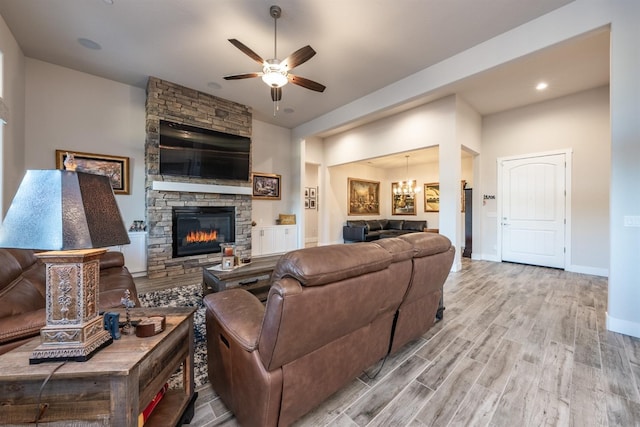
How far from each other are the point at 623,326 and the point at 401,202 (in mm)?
6887

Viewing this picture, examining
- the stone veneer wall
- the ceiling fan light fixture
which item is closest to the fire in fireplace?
the stone veneer wall

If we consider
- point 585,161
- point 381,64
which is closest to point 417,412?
point 381,64

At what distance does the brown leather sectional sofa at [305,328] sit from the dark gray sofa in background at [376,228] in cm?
582

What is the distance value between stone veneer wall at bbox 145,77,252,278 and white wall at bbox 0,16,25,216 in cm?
144

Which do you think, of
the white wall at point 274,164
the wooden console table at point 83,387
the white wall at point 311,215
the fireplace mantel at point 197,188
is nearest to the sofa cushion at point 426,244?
the wooden console table at point 83,387

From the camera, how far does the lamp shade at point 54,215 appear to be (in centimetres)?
85

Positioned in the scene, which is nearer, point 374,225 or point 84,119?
point 84,119

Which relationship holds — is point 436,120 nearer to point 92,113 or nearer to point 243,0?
point 243,0

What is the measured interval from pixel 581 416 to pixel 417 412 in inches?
35.3

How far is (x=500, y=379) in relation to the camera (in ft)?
5.64

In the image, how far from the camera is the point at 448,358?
196 centimetres

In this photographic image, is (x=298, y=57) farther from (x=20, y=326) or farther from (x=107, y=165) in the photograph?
(x=107, y=165)

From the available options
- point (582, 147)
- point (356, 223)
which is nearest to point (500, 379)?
point (582, 147)

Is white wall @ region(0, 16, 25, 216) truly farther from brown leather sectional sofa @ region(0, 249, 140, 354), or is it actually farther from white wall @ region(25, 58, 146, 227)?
brown leather sectional sofa @ region(0, 249, 140, 354)
